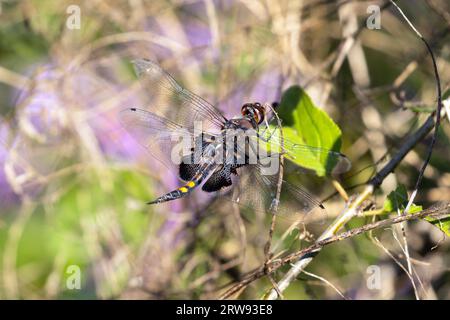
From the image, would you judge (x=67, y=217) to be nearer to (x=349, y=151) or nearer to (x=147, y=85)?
(x=147, y=85)

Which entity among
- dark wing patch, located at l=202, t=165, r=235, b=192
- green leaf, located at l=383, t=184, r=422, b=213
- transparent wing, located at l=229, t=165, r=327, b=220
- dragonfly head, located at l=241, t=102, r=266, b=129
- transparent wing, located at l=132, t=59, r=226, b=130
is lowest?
green leaf, located at l=383, t=184, r=422, b=213

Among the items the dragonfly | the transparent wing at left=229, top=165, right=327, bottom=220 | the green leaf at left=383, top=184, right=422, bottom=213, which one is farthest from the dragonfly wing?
the green leaf at left=383, top=184, right=422, bottom=213

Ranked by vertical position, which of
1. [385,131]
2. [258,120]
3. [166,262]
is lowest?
[166,262]

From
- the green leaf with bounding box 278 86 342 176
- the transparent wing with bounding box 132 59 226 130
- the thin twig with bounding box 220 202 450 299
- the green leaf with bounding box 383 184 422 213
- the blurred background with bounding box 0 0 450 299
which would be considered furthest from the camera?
the blurred background with bounding box 0 0 450 299

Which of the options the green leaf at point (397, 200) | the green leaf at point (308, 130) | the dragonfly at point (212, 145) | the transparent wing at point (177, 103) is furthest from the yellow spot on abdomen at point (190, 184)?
the green leaf at point (397, 200)

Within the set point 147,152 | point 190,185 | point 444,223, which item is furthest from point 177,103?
point 444,223

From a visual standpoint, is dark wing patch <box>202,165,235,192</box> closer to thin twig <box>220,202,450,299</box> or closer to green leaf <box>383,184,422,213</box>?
thin twig <box>220,202,450,299</box>

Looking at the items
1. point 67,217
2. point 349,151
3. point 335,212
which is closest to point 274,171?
point 335,212
